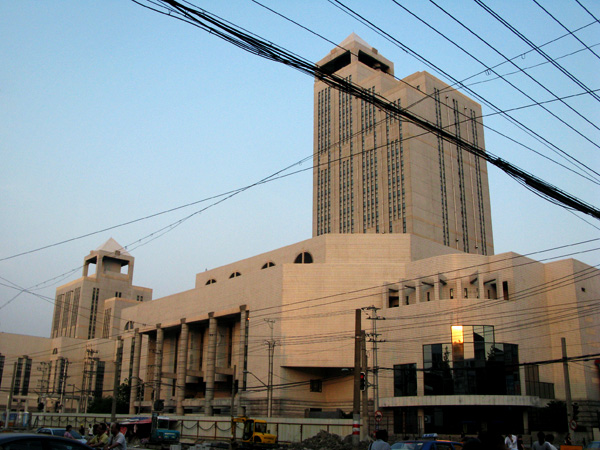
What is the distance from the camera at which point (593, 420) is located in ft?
193

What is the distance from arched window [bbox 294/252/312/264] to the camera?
8125 centimetres


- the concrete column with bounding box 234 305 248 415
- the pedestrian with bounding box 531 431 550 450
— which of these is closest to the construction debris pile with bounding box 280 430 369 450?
the pedestrian with bounding box 531 431 550 450

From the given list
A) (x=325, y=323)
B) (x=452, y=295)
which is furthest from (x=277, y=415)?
(x=452, y=295)

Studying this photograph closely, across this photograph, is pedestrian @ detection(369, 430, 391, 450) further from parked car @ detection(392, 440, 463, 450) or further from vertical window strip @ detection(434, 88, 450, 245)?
vertical window strip @ detection(434, 88, 450, 245)

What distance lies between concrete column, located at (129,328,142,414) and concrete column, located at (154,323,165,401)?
14.0ft

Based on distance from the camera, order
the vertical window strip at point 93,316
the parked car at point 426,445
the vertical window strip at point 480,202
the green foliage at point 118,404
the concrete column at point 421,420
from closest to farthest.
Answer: the parked car at point 426,445 < the concrete column at point 421,420 < the green foliage at point 118,404 < the vertical window strip at point 480,202 < the vertical window strip at point 93,316

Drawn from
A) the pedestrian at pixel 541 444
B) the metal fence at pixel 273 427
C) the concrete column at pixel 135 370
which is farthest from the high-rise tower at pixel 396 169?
the pedestrian at pixel 541 444

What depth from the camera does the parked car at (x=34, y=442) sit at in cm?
875

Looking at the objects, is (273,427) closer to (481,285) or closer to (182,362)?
(481,285)

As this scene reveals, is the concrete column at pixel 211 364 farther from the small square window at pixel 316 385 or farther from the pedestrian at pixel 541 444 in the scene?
the pedestrian at pixel 541 444

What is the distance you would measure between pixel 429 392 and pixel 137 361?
55.7m

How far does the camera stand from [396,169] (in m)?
126

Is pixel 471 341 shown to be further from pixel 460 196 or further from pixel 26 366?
pixel 26 366

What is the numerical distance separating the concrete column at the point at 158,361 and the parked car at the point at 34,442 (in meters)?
80.1
